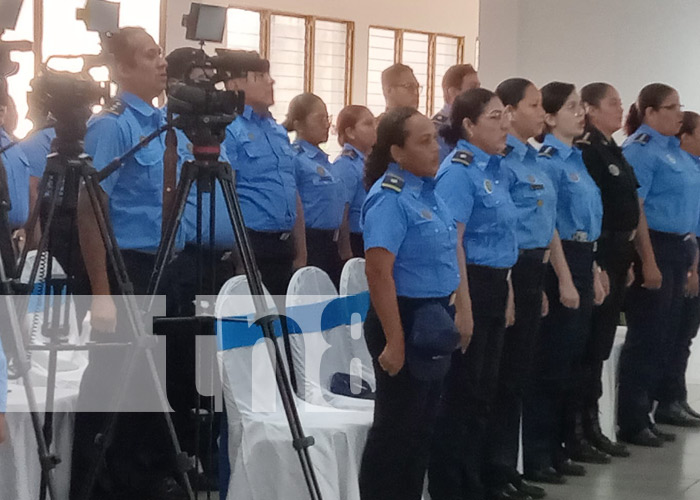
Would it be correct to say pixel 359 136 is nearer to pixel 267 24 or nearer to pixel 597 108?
pixel 597 108

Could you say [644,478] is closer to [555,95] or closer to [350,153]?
[555,95]

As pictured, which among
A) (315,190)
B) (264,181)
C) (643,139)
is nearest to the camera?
(264,181)

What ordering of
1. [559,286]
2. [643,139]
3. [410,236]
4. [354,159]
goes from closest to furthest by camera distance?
[410,236] → [559,286] → [643,139] → [354,159]

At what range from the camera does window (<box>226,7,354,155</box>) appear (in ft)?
33.7

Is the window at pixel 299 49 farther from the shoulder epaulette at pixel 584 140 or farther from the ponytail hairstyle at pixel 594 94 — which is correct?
the shoulder epaulette at pixel 584 140

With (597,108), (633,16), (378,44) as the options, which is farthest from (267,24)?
(597,108)

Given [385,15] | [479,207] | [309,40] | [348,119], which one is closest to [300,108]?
[348,119]

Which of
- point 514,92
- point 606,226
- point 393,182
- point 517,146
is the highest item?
point 514,92

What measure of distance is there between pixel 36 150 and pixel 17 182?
0.69 meters

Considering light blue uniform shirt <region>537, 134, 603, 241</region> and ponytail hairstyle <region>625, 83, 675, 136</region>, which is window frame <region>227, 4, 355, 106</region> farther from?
light blue uniform shirt <region>537, 134, 603, 241</region>

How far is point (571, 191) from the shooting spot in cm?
441

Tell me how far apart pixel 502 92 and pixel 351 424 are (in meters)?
1.57

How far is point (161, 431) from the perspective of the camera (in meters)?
3.64

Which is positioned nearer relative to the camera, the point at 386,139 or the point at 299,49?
the point at 386,139
